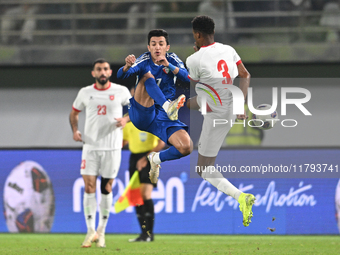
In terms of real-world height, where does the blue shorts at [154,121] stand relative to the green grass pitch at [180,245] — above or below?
above

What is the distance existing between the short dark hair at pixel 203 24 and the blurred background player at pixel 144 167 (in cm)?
279


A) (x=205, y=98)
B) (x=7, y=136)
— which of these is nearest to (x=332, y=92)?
(x=205, y=98)

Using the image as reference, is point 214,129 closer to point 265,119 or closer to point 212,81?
point 212,81

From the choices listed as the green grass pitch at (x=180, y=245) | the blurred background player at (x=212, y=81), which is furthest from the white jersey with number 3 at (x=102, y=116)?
the blurred background player at (x=212, y=81)

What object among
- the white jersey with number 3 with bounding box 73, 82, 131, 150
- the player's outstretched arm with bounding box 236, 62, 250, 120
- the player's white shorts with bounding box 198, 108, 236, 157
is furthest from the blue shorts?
the white jersey with number 3 with bounding box 73, 82, 131, 150

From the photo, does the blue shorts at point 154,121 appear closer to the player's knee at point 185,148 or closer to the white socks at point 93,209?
the player's knee at point 185,148

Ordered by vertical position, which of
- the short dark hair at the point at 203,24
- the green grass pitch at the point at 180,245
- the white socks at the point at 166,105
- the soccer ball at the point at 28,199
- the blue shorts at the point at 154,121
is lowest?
the green grass pitch at the point at 180,245

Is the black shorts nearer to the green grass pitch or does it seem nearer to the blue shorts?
the green grass pitch

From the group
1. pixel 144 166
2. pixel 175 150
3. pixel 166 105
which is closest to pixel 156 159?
pixel 175 150

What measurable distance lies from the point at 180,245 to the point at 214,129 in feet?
8.38

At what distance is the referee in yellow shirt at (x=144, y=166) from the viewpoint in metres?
8.38

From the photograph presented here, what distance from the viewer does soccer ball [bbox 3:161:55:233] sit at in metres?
9.15

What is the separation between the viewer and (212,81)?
5.94 meters

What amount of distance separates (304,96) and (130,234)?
16.9ft
